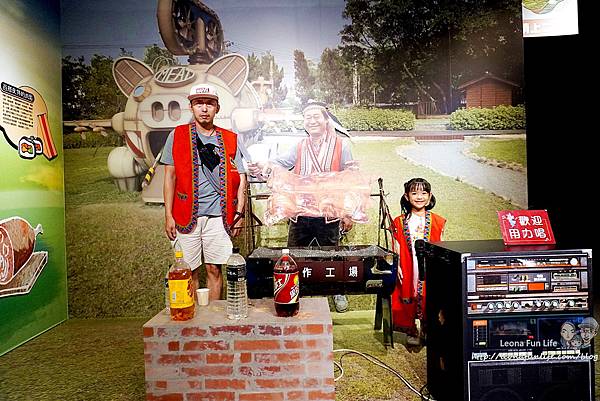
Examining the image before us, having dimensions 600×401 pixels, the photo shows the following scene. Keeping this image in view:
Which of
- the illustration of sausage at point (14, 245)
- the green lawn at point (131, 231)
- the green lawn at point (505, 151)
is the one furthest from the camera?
the green lawn at point (505, 151)

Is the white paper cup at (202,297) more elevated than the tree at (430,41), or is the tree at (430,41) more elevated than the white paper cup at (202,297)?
the tree at (430,41)

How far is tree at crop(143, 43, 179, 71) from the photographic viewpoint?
16.1 ft

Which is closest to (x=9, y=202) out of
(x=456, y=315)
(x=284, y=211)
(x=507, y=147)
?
(x=284, y=211)

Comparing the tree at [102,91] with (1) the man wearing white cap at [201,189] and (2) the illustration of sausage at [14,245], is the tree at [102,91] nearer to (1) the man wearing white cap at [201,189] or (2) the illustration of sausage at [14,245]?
(1) the man wearing white cap at [201,189]

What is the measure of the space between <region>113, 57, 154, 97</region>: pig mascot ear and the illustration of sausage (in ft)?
5.25

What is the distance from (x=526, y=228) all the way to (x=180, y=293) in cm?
177

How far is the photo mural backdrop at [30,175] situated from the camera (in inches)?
157

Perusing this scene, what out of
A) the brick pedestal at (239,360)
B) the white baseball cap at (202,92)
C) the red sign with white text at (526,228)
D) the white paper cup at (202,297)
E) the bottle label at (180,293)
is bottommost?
the brick pedestal at (239,360)

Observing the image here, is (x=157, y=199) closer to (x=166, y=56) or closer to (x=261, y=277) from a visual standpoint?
(x=166, y=56)

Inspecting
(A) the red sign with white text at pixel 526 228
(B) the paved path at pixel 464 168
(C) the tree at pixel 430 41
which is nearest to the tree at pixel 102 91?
(C) the tree at pixel 430 41

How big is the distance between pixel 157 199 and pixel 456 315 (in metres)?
3.31

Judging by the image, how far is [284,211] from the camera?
15.9ft

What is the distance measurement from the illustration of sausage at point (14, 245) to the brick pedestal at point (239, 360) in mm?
2259

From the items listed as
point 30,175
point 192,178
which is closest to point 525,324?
point 192,178
